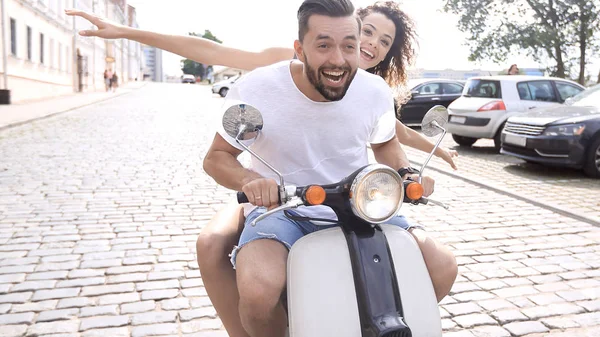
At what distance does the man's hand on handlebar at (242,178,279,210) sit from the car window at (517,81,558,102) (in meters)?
11.2

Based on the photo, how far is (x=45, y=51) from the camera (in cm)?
3059

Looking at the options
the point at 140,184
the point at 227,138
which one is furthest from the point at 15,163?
the point at 227,138

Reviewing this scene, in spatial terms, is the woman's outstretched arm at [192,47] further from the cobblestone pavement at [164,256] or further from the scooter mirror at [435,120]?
the cobblestone pavement at [164,256]

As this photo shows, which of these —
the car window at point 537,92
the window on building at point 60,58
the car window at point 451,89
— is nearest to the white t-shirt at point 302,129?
the car window at point 537,92

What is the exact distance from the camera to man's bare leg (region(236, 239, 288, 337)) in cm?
195

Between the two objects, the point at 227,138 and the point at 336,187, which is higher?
the point at 227,138

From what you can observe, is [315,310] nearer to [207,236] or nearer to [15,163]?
[207,236]

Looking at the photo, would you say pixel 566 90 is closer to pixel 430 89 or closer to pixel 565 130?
pixel 565 130

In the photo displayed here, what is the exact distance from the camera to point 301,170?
2330mm

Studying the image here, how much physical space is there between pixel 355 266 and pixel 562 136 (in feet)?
26.8

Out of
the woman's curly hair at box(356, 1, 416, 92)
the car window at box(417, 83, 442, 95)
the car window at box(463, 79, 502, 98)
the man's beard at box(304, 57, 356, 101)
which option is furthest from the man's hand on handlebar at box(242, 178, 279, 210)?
the car window at box(417, 83, 442, 95)

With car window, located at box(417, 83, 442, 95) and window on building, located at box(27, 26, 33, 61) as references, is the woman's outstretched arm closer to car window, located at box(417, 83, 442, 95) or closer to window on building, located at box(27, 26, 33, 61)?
car window, located at box(417, 83, 442, 95)

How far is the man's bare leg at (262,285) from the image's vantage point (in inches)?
76.9

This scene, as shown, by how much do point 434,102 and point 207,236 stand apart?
47.4 ft
